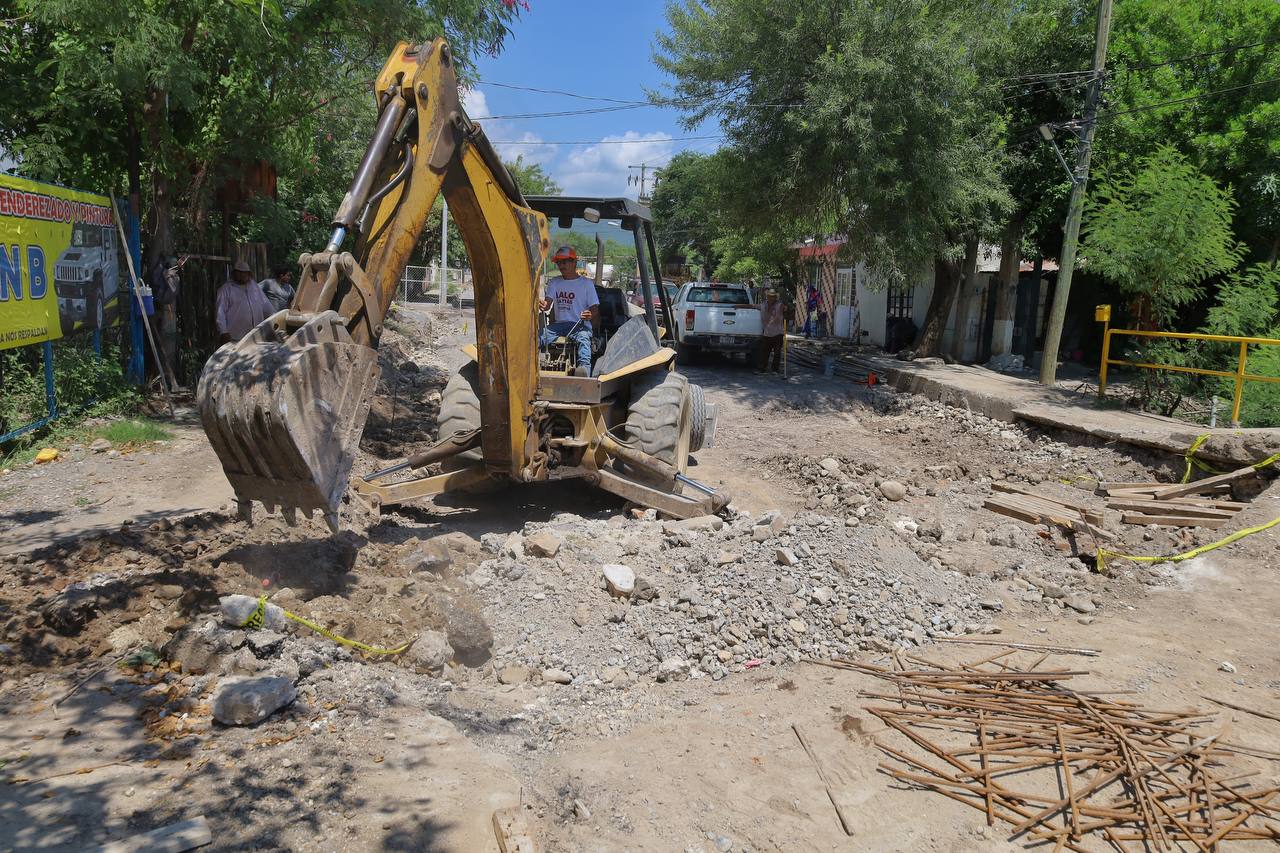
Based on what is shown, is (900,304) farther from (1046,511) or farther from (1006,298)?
(1046,511)

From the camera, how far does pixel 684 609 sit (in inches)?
207

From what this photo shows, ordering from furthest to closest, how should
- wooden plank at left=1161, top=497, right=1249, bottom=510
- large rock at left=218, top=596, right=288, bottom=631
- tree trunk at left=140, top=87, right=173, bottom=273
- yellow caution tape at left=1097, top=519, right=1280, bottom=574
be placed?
tree trunk at left=140, top=87, right=173, bottom=273 < wooden plank at left=1161, top=497, right=1249, bottom=510 < yellow caution tape at left=1097, top=519, right=1280, bottom=574 < large rock at left=218, top=596, right=288, bottom=631

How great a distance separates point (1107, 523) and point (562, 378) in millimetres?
5046

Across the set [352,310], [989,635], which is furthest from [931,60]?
[352,310]

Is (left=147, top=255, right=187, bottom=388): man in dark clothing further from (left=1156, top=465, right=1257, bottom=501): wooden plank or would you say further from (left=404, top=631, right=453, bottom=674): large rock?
(left=1156, top=465, right=1257, bottom=501): wooden plank

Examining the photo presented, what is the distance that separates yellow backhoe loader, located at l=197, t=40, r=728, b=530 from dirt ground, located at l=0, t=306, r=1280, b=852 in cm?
57

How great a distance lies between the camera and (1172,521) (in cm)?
800

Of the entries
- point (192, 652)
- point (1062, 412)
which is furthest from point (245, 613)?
point (1062, 412)

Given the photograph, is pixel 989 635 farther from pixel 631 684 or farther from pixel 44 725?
pixel 44 725

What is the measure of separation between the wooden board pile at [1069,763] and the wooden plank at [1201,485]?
15.8 ft

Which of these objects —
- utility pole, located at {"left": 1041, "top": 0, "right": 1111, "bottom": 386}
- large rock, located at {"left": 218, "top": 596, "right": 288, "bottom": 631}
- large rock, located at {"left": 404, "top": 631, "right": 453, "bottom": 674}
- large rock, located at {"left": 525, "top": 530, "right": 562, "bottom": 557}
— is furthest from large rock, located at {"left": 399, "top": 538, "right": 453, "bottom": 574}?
utility pole, located at {"left": 1041, "top": 0, "right": 1111, "bottom": 386}

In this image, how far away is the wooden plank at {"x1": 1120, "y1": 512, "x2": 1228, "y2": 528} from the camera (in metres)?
7.80

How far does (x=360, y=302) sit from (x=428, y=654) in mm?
1788

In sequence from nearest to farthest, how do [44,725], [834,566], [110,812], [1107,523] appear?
[110,812]
[44,725]
[834,566]
[1107,523]
